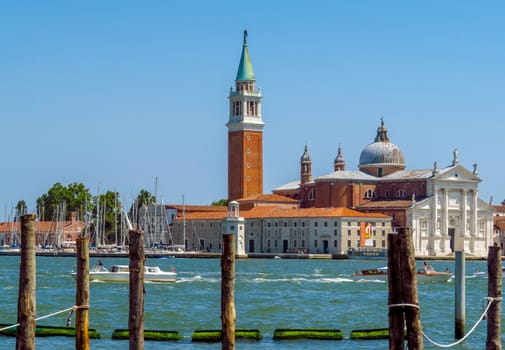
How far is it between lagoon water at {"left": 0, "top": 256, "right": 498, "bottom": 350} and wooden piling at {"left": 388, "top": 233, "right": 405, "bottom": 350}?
692 centimetres

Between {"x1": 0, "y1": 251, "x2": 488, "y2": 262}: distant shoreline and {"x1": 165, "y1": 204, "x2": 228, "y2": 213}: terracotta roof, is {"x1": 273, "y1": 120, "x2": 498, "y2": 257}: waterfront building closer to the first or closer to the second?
{"x1": 0, "y1": 251, "x2": 488, "y2": 262}: distant shoreline

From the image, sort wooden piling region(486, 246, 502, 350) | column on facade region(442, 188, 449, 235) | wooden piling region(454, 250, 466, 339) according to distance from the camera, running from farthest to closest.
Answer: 1. column on facade region(442, 188, 449, 235)
2. wooden piling region(454, 250, 466, 339)
3. wooden piling region(486, 246, 502, 350)

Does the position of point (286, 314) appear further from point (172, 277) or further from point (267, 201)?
point (267, 201)

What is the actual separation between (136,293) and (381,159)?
7963 cm

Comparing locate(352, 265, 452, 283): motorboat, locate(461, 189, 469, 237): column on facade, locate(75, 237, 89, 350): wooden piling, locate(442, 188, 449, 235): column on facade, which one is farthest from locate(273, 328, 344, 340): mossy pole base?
locate(461, 189, 469, 237): column on facade

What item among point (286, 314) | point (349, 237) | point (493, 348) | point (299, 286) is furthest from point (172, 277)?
point (349, 237)

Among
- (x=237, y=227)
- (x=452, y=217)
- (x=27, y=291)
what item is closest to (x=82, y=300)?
(x=27, y=291)

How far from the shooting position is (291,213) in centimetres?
8688

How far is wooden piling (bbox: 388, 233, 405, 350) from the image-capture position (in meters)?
13.7

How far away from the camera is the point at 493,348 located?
16.0 m

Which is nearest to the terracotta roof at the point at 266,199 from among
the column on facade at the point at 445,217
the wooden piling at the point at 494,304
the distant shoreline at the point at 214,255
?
the distant shoreline at the point at 214,255

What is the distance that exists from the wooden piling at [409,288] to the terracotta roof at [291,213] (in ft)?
228

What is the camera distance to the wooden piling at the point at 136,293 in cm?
1477

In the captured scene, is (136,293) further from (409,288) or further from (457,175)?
(457,175)
